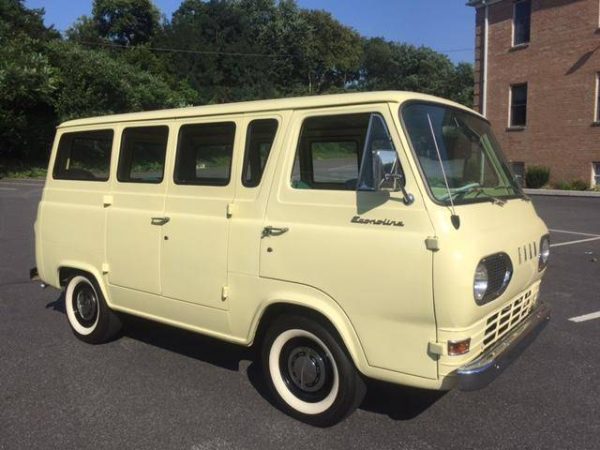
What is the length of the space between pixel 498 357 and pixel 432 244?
87 centimetres

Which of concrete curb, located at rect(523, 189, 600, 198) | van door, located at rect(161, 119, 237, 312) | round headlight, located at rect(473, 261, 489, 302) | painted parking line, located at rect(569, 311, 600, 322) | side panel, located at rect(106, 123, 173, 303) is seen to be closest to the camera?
round headlight, located at rect(473, 261, 489, 302)

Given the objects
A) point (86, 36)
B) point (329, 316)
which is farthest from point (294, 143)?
point (86, 36)

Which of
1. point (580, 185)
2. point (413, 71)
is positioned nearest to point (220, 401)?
point (580, 185)

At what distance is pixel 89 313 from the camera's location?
552 cm

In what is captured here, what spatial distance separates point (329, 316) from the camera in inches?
142

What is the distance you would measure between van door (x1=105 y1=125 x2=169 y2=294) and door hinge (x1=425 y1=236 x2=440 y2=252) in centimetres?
222

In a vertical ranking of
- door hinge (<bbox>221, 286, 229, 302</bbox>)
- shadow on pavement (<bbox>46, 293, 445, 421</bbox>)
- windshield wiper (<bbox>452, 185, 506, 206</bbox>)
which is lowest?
shadow on pavement (<bbox>46, 293, 445, 421</bbox>)

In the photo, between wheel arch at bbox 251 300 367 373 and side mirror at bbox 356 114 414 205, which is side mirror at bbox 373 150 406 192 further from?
wheel arch at bbox 251 300 367 373

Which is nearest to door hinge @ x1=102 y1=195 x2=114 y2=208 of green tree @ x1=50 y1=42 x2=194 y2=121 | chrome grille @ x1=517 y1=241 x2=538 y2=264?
chrome grille @ x1=517 y1=241 x2=538 y2=264

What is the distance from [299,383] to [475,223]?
1.58m

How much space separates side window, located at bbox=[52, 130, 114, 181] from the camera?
525 centimetres

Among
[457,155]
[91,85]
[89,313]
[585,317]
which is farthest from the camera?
[91,85]

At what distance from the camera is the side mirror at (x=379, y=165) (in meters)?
3.33

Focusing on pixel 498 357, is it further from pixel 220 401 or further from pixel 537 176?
pixel 537 176
